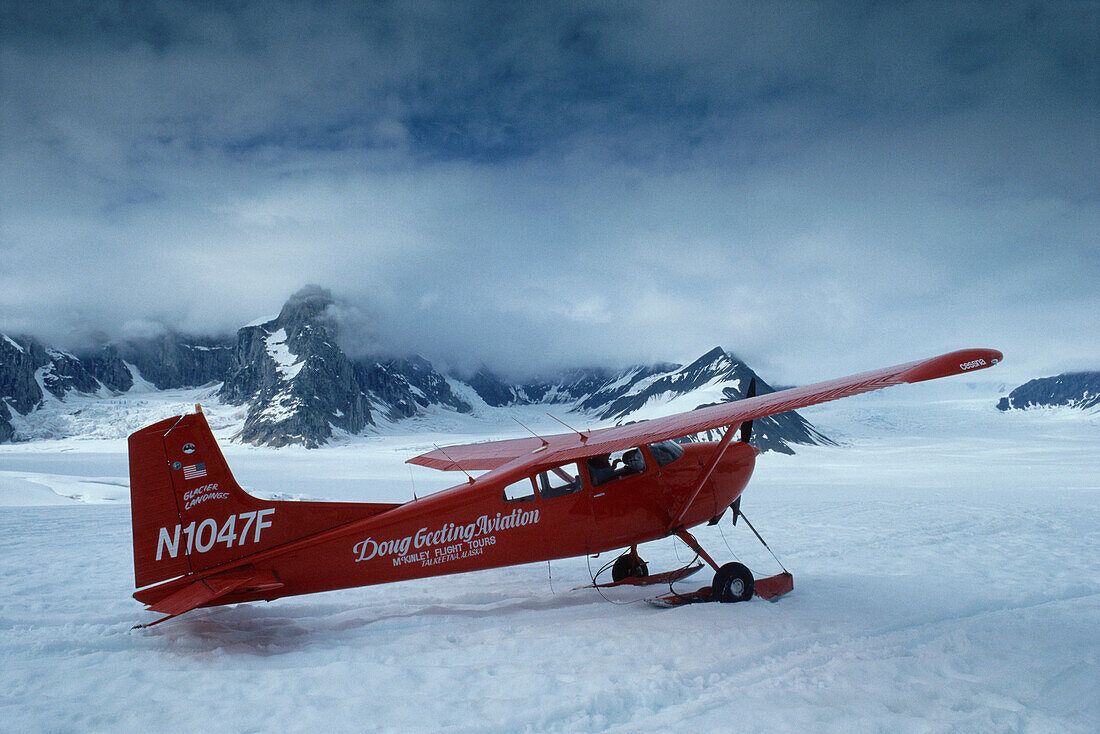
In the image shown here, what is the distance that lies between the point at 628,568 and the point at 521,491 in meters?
2.90

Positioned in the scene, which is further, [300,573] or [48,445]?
[48,445]

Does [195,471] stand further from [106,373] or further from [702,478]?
[106,373]

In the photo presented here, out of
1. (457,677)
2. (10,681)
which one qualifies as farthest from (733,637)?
(10,681)

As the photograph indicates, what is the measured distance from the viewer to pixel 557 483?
7441 millimetres

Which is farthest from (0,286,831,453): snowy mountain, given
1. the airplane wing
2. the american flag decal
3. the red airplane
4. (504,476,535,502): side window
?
the american flag decal

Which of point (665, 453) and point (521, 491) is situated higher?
point (665, 453)

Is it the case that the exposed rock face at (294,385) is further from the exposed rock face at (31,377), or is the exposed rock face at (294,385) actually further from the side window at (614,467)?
the side window at (614,467)

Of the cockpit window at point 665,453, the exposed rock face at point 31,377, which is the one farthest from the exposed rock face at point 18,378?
the cockpit window at point 665,453

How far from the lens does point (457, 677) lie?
5062 mm

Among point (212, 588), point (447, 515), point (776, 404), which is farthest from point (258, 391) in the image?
point (776, 404)

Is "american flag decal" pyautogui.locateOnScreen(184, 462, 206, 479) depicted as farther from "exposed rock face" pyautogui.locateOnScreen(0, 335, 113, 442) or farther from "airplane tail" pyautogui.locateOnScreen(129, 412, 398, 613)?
"exposed rock face" pyautogui.locateOnScreen(0, 335, 113, 442)

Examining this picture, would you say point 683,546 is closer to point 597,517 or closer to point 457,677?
point 597,517

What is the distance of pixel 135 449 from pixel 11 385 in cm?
20975

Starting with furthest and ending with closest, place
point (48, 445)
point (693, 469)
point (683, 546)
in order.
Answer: point (48, 445) → point (683, 546) → point (693, 469)
